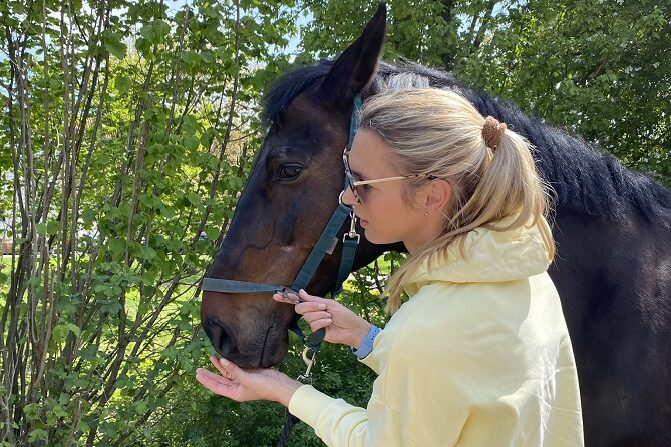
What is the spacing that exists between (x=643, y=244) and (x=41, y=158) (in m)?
3.48

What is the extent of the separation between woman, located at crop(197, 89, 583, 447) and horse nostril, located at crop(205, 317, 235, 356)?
57cm

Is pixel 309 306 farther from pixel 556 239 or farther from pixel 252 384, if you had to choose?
pixel 556 239

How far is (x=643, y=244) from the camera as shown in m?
2.11

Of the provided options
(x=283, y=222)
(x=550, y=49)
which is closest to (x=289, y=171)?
(x=283, y=222)

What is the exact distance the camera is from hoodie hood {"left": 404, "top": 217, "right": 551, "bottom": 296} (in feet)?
3.85

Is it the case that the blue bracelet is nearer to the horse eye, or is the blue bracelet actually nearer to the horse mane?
the horse eye

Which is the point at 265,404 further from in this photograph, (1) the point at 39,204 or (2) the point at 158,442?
(1) the point at 39,204

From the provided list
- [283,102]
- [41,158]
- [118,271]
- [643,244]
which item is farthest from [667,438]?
[41,158]

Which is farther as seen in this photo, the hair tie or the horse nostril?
the horse nostril

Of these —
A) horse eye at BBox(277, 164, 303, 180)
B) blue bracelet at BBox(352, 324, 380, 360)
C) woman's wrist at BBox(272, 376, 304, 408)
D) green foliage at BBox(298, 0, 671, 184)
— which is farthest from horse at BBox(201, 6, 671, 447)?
green foliage at BBox(298, 0, 671, 184)

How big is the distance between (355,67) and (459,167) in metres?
1.00

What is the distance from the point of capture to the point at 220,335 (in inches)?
83.9

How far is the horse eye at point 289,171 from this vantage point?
2.12m

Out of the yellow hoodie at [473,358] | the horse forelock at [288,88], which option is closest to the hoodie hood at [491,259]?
the yellow hoodie at [473,358]
